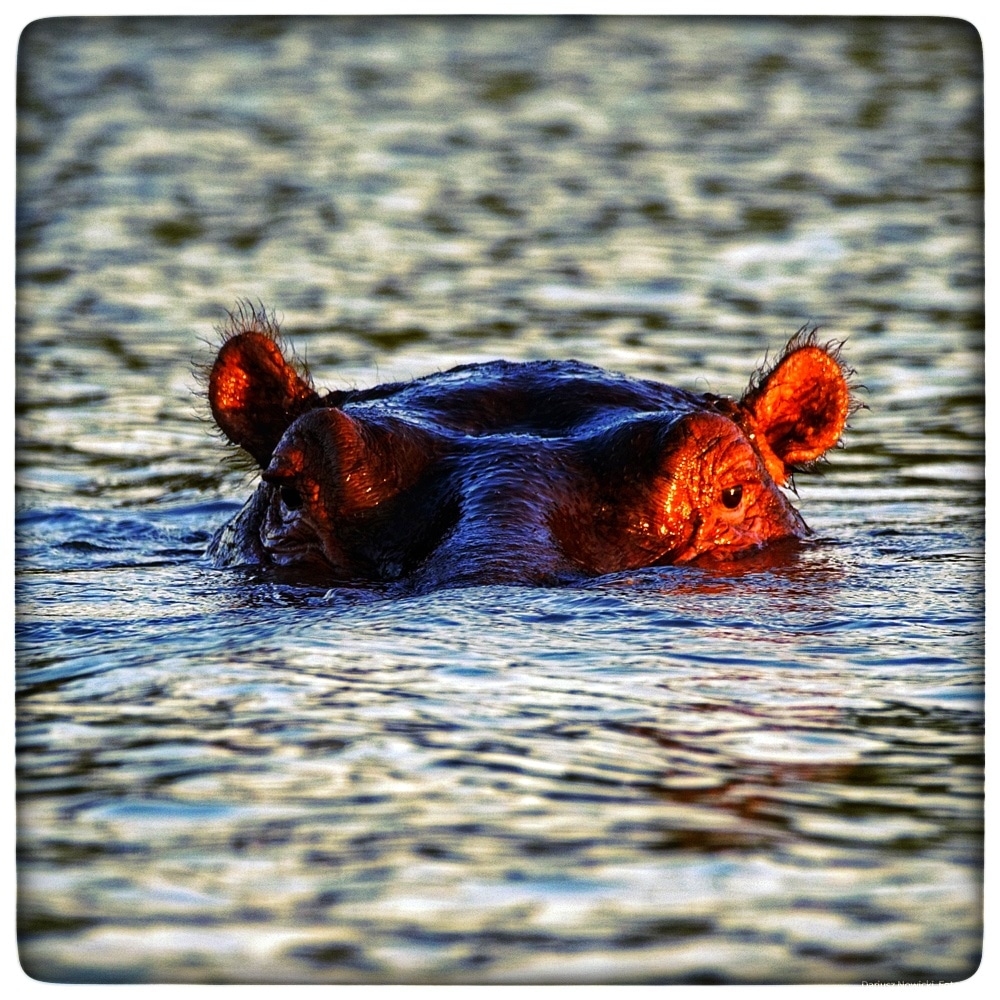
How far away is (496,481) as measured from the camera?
276 inches

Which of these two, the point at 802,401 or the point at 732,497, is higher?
the point at 802,401

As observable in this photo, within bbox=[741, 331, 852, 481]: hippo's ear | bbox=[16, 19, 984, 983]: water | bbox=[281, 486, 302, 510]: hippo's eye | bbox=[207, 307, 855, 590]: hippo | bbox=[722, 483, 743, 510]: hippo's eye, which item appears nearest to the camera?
bbox=[16, 19, 984, 983]: water

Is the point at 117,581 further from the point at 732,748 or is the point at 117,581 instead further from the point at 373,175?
the point at 373,175

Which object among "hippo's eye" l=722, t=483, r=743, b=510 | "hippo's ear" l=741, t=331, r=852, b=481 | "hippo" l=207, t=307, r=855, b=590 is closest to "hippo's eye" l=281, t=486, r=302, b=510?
"hippo" l=207, t=307, r=855, b=590

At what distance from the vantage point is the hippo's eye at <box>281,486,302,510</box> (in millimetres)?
7395

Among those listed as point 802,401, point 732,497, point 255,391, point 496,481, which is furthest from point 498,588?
point 802,401

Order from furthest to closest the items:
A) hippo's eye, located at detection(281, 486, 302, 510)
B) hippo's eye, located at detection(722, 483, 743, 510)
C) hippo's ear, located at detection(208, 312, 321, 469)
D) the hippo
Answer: hippo's ear, located at detection(208, 312, 321, 469) → hippo's eye, located at detection(722, 483, 743, 510) → hippo's eye, located at detection(281, 486, 302, 510) → the hippo

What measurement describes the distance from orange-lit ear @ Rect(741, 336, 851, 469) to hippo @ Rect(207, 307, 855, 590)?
311 mm

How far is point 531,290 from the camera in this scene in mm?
12828

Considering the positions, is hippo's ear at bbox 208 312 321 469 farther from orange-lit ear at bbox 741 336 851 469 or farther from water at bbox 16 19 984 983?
orange-lit ear at bbox 741 336 851 469

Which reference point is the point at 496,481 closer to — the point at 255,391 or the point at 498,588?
the point at 498,588

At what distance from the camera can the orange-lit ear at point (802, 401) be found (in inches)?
333

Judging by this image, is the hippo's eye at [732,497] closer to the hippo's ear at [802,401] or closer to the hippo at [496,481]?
the hippo at [496,481]

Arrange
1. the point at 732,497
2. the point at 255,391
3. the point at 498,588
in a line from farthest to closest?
1. the point at 255,391
2. the point at 732,497
3. the point at 498,588
